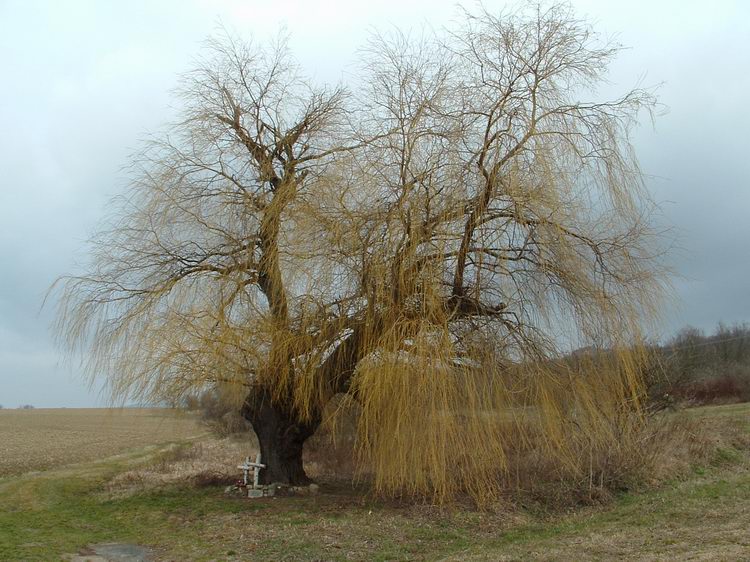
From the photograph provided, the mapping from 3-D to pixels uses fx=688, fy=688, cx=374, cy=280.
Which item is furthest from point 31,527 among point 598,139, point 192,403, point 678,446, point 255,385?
point 678,446

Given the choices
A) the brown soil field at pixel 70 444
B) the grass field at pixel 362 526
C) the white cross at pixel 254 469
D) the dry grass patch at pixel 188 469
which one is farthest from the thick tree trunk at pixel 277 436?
the dry grass patch at pixel 188 469

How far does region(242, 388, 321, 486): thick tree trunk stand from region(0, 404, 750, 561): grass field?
911 mm

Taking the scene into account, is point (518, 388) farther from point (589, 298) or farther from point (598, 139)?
point (598, 139)

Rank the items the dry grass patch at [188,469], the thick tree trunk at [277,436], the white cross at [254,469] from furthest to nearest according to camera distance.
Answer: the dry grass patch at [188,469], the thick tree trunk at [277,436], the white cross at [254,469]

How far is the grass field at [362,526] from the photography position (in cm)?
855

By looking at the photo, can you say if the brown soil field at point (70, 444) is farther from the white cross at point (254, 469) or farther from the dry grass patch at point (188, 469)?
the white cross at point (254, 469)

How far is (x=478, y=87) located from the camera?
11.4 meters

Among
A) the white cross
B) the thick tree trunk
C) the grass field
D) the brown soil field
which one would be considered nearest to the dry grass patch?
the grass field

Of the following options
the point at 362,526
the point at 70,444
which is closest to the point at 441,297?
the point at 362,526

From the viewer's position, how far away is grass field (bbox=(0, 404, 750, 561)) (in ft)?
28.1

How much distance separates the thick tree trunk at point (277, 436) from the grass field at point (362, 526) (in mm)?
911

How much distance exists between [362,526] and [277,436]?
3.67 m

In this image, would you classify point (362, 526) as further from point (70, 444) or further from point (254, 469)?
point (70, 444)

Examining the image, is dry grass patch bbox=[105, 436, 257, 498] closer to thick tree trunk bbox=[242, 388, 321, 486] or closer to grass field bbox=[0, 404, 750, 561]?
grass field bbox=[0, 404, 750, 561]
